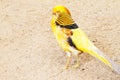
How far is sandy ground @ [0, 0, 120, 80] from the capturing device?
2.39 metres

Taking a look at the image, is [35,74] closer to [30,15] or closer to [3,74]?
[3,74]

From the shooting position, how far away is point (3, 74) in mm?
2420

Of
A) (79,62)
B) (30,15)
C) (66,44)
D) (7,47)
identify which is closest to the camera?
(66,44)

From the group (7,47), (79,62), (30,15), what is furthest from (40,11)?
(79,62)

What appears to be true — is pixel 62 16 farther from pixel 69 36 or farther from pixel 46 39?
pixel 46 39

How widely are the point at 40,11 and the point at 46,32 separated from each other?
1.13 ft

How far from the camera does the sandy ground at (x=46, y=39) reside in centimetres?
239

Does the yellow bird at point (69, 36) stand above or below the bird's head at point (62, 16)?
below

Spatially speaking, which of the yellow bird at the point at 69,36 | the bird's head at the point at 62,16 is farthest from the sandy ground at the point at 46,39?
the bird's head at the point at 62,16

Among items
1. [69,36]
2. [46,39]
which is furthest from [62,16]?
[46,39]

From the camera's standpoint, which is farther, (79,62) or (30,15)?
(30,15)

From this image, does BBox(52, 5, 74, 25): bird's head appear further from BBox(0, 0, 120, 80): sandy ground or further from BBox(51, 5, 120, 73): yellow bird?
BBox(0, 0, 120, 80): sandy ground

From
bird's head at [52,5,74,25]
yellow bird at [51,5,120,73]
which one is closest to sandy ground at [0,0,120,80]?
yellow bird at [51,5,120,73]

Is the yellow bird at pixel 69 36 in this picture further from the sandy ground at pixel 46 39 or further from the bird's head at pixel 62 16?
the sandy ground at pixel 46 39
